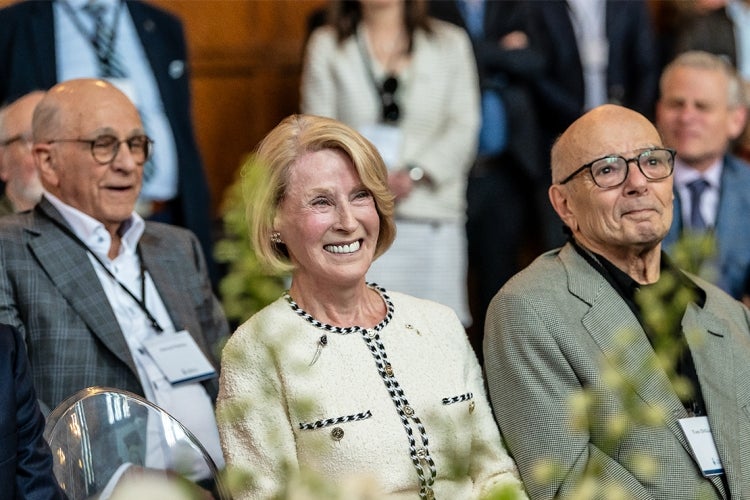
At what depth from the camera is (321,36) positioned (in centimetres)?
527

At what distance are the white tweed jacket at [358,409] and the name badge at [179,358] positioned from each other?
0.55 meters

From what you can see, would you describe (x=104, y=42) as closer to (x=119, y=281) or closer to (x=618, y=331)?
(x=119, y=281)

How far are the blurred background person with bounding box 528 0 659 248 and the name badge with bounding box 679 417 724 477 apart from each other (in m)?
2.70

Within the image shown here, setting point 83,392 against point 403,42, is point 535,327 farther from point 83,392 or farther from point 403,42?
point 403,42

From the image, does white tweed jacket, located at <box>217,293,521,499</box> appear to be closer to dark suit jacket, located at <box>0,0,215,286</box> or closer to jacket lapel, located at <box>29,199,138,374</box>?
jacket lapel, located at <box>29,199,138,374</box>

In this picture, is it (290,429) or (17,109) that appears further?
(17,109)

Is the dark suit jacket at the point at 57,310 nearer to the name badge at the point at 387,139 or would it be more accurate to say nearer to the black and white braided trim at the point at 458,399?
the black and white braided trim at the point at 458,399

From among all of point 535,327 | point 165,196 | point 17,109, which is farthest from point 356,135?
point 165,196

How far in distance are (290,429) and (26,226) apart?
43.5 inches

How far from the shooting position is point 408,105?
5.21 metres

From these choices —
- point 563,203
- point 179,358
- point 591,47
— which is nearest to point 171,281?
point 179,358

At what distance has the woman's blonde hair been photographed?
293 cm

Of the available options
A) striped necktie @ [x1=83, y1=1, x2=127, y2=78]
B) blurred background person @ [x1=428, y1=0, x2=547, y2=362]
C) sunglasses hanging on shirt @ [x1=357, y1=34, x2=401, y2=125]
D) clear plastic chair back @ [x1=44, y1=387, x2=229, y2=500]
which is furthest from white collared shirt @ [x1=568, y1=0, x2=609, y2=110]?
clear plastic chair back @ [x1=44, y1=387, x2=229, y2=500]

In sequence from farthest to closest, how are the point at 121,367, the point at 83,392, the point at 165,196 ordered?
1. the point at 165,196
2. the point at 121,367
3. the point at 83,392
